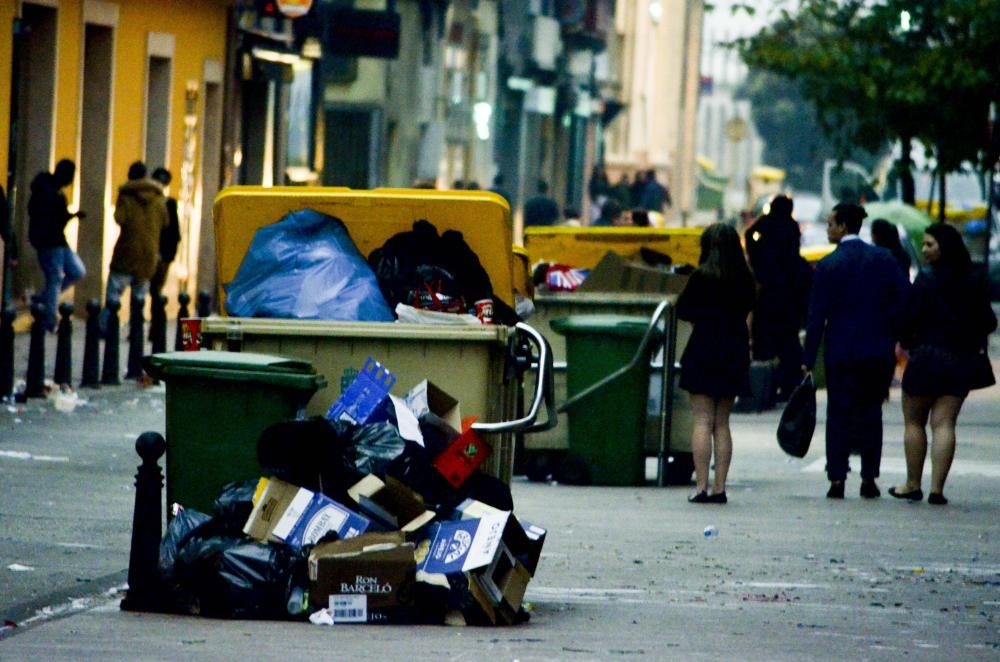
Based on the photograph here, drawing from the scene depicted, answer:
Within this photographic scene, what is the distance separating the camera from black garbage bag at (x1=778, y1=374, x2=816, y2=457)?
13.7 meters

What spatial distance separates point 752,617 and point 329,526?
5.44 ft

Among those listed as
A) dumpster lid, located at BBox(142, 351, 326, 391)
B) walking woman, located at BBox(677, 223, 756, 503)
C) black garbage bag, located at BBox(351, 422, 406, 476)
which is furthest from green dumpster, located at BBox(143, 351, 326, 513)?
walking woman, located at BBox(677, 223, 756, 503)

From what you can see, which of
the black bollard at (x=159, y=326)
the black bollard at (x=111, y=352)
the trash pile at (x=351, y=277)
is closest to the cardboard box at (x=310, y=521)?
the trash pile at (x=351, y=277)

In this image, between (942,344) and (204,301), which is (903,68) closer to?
(204,301)

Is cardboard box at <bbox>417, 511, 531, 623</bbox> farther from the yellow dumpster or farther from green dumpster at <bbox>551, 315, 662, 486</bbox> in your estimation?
green dumpster at <bbox>551, 315, 662, 486</bbox>

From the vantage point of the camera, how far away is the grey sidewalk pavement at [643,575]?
325 inches

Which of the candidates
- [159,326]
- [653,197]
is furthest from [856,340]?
[653,197]

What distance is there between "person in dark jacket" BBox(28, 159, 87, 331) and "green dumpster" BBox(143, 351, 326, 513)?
13.0m

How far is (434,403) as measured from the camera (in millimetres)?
9594

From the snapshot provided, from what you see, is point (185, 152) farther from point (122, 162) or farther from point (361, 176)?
point (361, 176)

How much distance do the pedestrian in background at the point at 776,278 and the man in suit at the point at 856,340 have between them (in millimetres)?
6151

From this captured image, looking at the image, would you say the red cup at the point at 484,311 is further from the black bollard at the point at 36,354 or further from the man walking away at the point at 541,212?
the man walking away at the point at 541,212

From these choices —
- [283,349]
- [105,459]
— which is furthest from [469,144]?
[283,349]

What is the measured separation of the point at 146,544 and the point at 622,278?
24.8 ft
